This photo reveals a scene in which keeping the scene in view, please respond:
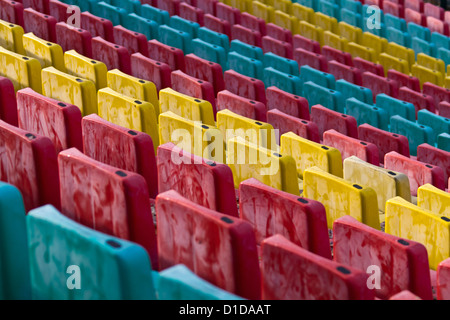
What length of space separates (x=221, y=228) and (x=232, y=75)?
2.29 feet

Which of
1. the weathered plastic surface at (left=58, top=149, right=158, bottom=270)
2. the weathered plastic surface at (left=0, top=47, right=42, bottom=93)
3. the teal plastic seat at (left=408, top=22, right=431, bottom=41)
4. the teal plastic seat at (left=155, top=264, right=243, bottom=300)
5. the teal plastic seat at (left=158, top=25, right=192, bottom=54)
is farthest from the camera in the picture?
the teal plastic seat at (left=408, top=22, right=431, bottom=41)

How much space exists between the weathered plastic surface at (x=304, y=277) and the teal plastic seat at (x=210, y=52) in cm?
88

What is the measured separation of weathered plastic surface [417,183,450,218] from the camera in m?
0.83

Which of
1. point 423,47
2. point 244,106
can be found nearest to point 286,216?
point 244,106

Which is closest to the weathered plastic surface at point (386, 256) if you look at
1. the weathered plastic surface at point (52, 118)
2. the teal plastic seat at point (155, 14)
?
the weathered plastic surface at point (52, 118)

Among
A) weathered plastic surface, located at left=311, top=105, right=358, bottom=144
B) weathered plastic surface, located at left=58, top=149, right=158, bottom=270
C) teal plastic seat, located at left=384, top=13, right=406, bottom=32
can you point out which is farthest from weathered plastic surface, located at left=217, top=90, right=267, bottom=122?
teal plastic seat, located at left=384, top=13, right=406, bottom=32

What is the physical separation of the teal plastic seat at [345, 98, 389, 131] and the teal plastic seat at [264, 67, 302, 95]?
3.9 inches

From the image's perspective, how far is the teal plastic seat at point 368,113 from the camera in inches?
48.3

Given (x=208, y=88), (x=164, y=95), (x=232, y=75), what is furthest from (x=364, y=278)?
(x=232, y=75)

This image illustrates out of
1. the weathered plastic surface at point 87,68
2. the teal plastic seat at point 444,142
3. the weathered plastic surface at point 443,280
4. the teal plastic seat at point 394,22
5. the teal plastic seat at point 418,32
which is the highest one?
the weathered plastic surface at point 87,68

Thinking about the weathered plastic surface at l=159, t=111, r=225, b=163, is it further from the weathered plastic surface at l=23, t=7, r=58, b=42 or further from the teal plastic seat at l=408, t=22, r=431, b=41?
the teal plastic seat at l=408, t=22, r=431, b=41

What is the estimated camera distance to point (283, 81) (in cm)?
130

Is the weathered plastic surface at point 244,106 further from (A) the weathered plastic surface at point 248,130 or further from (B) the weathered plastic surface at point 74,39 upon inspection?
(B) the weathered plastic surface at point 74,39
